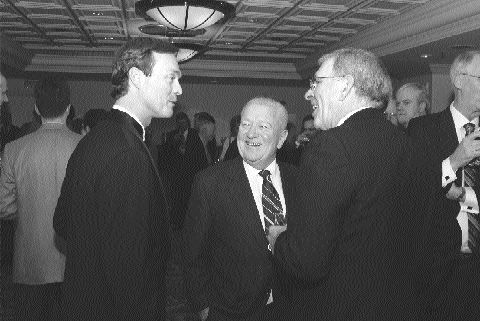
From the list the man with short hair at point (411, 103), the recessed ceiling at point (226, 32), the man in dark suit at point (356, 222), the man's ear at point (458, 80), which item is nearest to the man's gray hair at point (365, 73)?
the man in dark suit at point (356, 222)

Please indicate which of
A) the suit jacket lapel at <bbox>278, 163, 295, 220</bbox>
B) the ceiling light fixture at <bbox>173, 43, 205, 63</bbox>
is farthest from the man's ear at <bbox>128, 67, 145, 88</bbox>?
the ceiling light fixture at <bbox>173, 43, 205, 63</bbox>

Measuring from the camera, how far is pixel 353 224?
5.44 feet

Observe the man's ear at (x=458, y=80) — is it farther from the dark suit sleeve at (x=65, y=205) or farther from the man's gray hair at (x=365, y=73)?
the dark suit sleeve at (x=65, y=205)

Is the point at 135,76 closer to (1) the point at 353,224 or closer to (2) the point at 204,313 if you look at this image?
(1) the point at 353,224

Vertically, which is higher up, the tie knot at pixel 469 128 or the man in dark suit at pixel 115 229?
the tie knot at pixel 469 128

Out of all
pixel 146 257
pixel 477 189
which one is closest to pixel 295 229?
pixel 146 257

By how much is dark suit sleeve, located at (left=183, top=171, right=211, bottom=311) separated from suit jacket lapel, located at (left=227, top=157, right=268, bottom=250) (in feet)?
0.42

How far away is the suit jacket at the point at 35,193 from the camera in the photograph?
9.93 feet

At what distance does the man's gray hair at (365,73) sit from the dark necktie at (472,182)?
0.99 meters

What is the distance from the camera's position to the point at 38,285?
3094mm

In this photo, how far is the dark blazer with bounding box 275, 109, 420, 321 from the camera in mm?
1620

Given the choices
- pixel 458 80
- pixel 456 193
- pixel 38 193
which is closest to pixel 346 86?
pixel 456 193

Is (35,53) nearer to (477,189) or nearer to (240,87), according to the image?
(240,87)

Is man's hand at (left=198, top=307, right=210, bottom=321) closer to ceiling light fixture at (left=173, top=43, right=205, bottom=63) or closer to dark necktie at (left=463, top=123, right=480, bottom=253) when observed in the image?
dark necktie at (left=463, top=123, right=480, bottom=253)
